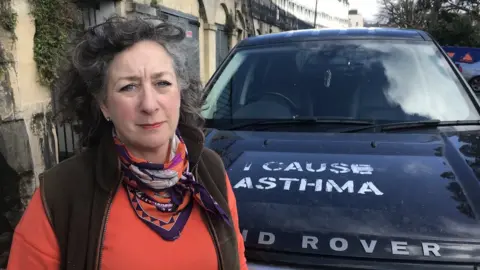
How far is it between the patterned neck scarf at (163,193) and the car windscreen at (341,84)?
Result: 1366mm

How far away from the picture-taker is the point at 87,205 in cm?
137

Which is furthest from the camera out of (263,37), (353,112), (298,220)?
(263,37)

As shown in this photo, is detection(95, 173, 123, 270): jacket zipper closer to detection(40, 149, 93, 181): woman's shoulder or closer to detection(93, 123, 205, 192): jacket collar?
detection(93, 123, 205, 192): jacket collar

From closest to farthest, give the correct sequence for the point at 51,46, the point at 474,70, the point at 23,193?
the point at 23,193
the point at 51,46
the point at 474,70

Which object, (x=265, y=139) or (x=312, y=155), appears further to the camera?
(x=265, y=139)

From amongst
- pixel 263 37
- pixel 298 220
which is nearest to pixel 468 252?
pixel 298 220

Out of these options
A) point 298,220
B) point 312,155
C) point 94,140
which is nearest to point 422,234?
point 298,220

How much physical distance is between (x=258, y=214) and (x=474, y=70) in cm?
1780

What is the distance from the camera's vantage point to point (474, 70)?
1717 centimetres

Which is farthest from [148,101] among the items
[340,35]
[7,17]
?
[7,17]

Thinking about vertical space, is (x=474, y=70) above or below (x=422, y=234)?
below

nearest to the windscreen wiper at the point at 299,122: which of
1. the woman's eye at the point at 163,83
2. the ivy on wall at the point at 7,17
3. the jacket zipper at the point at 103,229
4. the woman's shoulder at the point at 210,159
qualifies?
the woman's shoulder at the point at 210,159

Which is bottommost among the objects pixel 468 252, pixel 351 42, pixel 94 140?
pixel 468 252

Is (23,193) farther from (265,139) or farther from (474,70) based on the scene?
(474,70)
